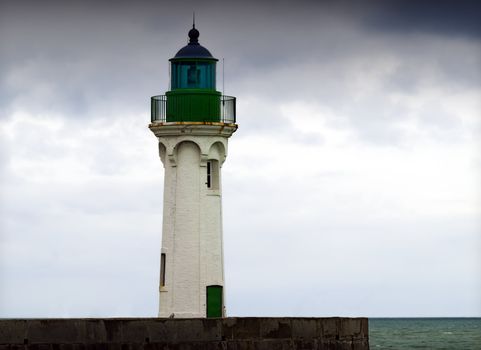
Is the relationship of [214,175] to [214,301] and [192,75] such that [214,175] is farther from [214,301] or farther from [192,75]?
[214,301]

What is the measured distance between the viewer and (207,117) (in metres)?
30.8

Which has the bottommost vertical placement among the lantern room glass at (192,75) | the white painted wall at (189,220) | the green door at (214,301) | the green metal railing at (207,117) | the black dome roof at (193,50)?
the green door at (214,301)

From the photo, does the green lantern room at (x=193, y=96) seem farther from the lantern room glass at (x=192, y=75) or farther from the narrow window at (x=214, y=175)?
the narrow window at (x=214, y=175)

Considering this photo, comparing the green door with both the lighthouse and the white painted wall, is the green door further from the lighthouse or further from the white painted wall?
the white painted wall

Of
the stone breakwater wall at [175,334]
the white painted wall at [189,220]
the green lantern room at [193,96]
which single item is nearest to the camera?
the stone breakwater wall at [175,334]

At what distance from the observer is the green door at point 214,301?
100 ft

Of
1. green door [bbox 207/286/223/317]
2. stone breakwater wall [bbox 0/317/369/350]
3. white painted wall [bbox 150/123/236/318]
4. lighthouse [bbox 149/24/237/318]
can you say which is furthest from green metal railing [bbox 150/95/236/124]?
stone breakwater wall [bbox 0/317/369/350]

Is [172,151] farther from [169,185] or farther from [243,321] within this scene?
[243,321]

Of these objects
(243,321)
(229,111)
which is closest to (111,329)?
(243,321)

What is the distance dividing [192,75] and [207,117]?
1105 millimetres

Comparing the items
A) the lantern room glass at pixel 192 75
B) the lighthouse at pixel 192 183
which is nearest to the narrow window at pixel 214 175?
the lighthouse at pixel 192 183

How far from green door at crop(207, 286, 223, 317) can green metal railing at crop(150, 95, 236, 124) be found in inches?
145

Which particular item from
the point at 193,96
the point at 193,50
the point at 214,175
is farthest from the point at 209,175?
the point at 193,50

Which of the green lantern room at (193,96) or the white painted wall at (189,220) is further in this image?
the green lantern room at (193,96)
